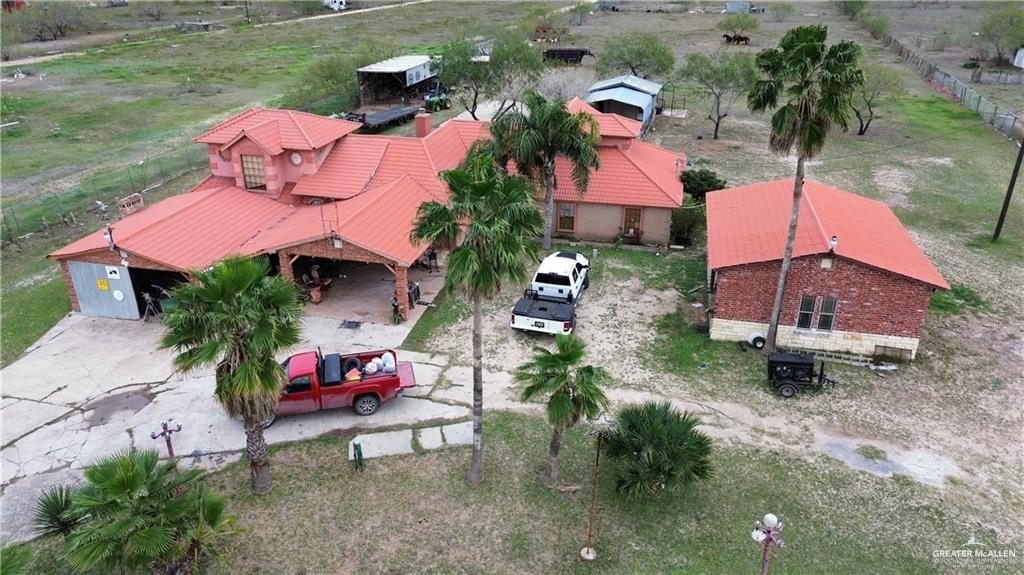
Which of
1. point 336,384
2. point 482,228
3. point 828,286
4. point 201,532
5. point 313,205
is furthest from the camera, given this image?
point 313,205

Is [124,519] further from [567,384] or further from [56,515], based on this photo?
[567,384]

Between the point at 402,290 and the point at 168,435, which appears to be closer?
the point at 168,435

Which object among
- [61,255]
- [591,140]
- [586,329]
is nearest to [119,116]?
[61,255]

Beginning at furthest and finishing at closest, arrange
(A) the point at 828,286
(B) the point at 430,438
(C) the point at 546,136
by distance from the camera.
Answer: (C) the point at 546,136 < (A) the point at 828,286 < (B) the point at 430,438

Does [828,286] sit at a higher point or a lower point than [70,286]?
higher

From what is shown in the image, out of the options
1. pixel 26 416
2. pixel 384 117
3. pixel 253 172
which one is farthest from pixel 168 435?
pixel 384 117

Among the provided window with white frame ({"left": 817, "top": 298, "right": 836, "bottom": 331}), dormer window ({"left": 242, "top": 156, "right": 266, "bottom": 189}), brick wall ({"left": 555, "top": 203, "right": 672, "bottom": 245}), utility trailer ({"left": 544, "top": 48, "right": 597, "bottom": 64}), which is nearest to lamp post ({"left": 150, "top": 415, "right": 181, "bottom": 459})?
dormer window ({"left": 242, "top": 156, "right": 266, "bottom": 189})

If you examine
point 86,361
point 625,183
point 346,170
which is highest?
point 346,170
